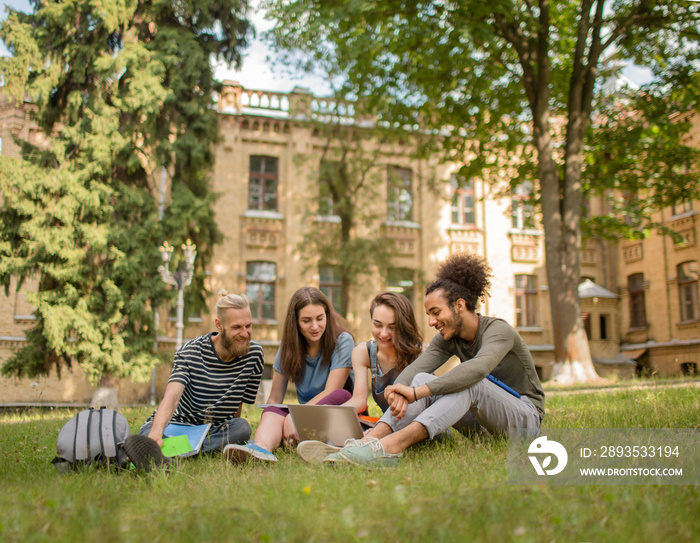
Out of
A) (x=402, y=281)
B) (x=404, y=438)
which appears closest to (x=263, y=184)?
(x=402, y=281)

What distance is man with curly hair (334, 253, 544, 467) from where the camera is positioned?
3.68 metres

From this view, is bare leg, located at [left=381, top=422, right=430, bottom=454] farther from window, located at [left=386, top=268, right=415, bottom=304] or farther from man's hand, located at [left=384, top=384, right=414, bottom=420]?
window, located at [left=386, top=268, right=415, bottom=304]

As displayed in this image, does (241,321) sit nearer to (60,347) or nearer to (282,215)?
(60,347)

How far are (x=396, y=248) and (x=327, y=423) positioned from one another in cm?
1855

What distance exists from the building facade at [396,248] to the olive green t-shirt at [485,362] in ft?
47.4

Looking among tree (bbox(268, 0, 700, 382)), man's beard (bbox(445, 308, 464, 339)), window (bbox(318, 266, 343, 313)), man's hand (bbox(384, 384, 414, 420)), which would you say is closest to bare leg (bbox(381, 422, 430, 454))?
man's hand (bbox(384, 384, 414, 420))

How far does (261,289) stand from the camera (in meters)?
21.6

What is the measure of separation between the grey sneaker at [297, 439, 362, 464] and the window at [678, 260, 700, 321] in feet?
71.3

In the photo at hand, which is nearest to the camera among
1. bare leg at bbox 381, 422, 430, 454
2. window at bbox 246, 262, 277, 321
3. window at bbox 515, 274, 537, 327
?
bare leg at bbox 381, 422, 430, 454

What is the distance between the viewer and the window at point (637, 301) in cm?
2434

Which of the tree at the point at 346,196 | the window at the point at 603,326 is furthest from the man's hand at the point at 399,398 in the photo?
the window at the point at 603,326

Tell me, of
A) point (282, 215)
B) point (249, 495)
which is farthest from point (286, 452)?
point (282, 215)

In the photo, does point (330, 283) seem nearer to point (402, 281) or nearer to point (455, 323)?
point (402, 281)

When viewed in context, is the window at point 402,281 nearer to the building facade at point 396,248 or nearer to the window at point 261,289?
the building facade at point 396,248
